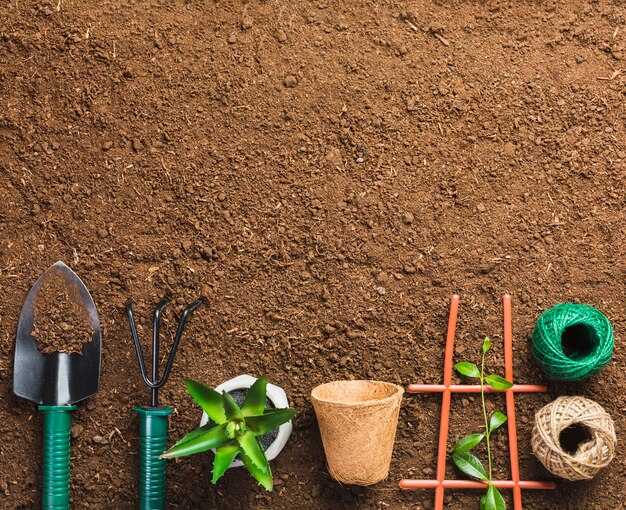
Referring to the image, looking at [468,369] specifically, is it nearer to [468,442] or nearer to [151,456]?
[468,442]

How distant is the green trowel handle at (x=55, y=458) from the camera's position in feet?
4.95

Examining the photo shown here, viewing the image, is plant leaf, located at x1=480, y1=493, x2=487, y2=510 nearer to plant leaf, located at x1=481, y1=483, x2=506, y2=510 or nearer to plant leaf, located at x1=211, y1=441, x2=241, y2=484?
plant leaf, located at x1=481, y1=483, x2=506, y2=510

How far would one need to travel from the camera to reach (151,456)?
4.94 ft

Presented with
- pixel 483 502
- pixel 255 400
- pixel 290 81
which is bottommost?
pixel 483 502

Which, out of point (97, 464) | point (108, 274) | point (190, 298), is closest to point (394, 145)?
point (190, 298)

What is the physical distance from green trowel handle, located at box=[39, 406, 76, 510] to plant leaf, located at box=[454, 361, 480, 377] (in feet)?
2.84

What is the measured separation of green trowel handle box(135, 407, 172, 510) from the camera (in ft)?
4.94

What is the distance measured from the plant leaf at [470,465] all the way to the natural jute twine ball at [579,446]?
14cm

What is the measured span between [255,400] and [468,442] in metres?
0.50

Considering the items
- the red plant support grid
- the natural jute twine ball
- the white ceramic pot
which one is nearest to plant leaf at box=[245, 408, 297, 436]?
the white ceramic pot

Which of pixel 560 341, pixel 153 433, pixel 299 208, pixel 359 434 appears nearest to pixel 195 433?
pixel 153 433

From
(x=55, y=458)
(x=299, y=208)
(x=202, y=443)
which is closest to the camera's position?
(x=202, y=443)

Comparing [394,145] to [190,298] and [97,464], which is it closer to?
[190,298]

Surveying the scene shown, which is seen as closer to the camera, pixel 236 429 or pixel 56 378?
pixel 236 429
